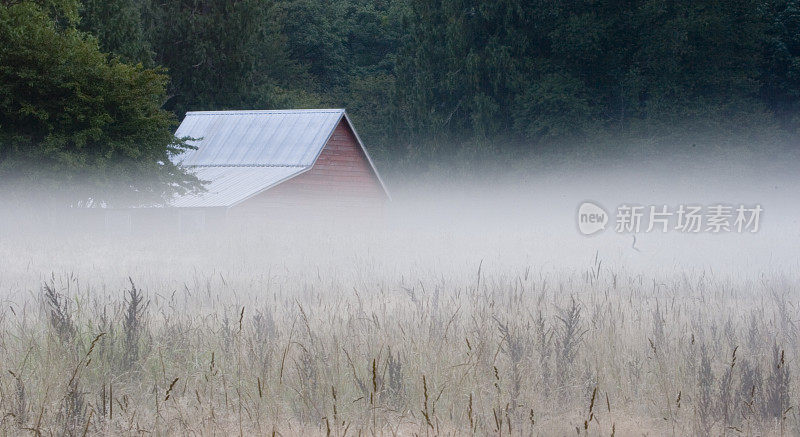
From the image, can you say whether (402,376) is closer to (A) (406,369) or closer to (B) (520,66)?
(A) (406,369)

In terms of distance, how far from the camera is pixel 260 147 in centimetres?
4128

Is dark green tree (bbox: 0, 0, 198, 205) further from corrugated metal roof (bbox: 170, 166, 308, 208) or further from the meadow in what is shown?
the meadow

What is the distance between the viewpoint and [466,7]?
5294 cm

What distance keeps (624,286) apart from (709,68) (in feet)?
126

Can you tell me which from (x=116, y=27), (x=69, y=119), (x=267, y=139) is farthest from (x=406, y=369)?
(x=116, y=27)

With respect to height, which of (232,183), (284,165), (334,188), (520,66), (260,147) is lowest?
(232,183)

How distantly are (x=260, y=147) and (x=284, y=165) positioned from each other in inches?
71.5

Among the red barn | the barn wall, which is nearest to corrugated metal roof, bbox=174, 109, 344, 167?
the red barn

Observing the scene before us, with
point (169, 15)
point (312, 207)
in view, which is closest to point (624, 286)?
point (312, 207)

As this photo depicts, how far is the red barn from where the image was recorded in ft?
Result: 127

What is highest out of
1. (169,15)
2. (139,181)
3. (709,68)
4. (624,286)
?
(169,15)

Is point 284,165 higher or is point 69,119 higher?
point 284,165

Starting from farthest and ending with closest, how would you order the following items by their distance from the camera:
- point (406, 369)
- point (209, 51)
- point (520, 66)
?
1. point (209, 51)
2. point (520, 66)
3. point (406, 369)

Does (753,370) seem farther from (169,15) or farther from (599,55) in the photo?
(169,15)
